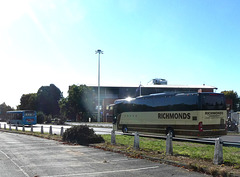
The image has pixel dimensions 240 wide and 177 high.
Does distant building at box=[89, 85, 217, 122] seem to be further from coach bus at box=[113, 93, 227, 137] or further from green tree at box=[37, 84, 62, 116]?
coach bus at box=[113, 93, 227, 137]

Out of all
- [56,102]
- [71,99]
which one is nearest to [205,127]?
[71,99]

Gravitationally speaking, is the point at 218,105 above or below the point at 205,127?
above

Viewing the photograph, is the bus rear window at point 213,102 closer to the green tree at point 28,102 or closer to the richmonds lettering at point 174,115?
the richmonds lettering at point 174,115

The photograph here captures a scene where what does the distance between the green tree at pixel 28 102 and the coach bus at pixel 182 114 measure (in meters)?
78.7

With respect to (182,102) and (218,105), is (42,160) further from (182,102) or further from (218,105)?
(218,105)

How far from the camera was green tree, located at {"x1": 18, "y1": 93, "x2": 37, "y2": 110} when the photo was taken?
310 ft

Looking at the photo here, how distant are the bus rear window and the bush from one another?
7036 mm

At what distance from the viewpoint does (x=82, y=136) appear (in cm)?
1560

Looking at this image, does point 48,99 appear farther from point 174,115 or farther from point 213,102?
point 213,102

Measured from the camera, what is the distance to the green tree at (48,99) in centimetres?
9138

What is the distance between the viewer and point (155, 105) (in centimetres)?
2036

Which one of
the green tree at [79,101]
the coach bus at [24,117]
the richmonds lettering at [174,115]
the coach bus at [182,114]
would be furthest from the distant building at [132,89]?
the richmonds lettering at [174,115]

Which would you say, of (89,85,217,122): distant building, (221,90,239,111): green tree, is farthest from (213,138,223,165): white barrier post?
(221,90,239,111): green tree

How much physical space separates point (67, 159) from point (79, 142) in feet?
18.1
